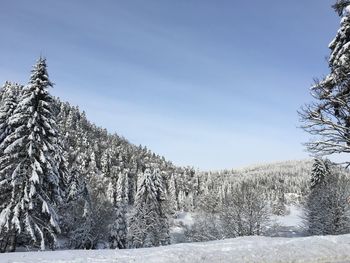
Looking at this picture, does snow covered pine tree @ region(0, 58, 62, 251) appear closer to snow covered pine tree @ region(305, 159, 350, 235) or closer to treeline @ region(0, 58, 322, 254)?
treeline @ region(0, 58, 322, 254)

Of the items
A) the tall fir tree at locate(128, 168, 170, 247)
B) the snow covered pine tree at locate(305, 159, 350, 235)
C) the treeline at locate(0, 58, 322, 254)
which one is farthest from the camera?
the tall fir tree at locate(128, 168, 170, 247)

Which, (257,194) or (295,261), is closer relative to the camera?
(295,261)

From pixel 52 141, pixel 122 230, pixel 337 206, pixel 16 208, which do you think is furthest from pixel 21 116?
pixel 337 206

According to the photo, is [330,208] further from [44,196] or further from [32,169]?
[32,169]

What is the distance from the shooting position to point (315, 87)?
1530cm

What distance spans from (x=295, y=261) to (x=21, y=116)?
1835cm

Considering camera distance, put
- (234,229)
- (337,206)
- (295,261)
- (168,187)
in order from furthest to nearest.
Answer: (168,187)
(234,229)
(337,206)
(295,261)

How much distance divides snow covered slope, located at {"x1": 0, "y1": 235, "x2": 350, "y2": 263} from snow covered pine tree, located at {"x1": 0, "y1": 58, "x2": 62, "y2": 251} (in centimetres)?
970

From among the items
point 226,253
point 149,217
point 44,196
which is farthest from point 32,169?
point 149,217

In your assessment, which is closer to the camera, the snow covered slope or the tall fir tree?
the snow covered slope

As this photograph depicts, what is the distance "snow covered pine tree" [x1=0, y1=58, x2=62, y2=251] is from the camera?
2419 centimetres

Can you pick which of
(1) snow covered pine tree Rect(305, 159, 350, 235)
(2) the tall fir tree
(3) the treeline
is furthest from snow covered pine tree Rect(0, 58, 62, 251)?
(1) snow covered pine tree Rect(305, 159, 350, 235)

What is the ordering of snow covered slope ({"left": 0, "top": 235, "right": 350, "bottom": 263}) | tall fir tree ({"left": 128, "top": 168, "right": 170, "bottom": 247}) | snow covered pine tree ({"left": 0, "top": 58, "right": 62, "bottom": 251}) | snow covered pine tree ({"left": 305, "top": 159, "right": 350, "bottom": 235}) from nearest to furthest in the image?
1. snow covered slope ({"left": 0, "top": 235, "right": 350, "bottom": 263})
2. snow covered pine tree ({"left": 0, "top": 58, "right": 62, "bottom": 251})
3. snow covered pine tree ({"left": 305, "top": 159, "right": 350, "bottom": 235})
4. tall fir tree ({"left": 128, "top": 168, "right": 170, "bottom": 247})

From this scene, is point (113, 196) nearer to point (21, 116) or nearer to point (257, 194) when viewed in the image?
point (257, 194)
